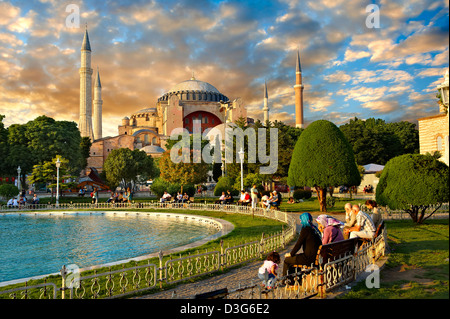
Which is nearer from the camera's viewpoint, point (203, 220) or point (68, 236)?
point (68, 236)

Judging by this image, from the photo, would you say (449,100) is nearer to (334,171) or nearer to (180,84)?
(334,171)

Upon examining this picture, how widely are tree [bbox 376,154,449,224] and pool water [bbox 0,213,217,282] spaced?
19.5ft

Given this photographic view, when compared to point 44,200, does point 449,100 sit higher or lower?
higher

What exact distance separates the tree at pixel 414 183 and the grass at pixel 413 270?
0.97 metres

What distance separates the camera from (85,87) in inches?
1993

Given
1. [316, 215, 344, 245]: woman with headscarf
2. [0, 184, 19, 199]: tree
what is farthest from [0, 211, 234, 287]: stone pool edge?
[0, 184, 19, 199]: tree

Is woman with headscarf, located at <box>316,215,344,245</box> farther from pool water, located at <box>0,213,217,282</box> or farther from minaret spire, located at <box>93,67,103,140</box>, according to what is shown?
minaret spire, located at <box>93,67,103,140</box>

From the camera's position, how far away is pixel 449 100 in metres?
4.36

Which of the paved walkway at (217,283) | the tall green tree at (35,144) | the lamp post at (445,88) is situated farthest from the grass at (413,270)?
the tall green tree at (35,144)

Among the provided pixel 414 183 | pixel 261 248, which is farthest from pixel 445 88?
pixel 414 183
